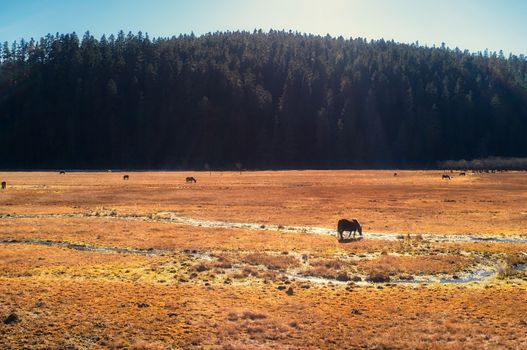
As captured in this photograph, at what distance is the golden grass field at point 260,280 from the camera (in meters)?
18.2

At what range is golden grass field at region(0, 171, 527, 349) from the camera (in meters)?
18.2

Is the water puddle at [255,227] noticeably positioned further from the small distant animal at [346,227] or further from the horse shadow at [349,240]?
the horse shadow at [349,240]

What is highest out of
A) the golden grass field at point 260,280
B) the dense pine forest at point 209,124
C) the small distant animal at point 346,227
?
the dense pine forest at point 209,124

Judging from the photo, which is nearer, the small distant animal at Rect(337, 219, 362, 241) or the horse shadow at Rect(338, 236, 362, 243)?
the horse shadow at Rect(338, 236, 362, 243)

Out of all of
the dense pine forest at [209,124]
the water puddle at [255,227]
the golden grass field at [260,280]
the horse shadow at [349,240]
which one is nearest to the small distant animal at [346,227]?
the horse shadow at [349,240]

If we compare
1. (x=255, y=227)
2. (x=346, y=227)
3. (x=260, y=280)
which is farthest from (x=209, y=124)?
(x=260, y=280)

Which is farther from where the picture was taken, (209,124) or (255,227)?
(209,124)

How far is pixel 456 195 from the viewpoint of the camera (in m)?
74.1

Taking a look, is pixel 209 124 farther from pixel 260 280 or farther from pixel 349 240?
pixel 260 280

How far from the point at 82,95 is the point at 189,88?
4215 centimetres

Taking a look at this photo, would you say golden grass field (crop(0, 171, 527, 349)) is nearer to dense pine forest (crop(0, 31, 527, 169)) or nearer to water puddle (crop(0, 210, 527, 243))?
water puddle (crop(0, 210, 527, 243))

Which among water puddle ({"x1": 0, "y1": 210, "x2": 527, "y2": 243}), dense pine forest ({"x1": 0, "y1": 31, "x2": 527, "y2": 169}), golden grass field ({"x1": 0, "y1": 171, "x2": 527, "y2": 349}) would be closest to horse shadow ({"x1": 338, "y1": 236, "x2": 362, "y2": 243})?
golden grass field ({"x1": 0, "y1": 171, "x2": 527, "y2": 349})

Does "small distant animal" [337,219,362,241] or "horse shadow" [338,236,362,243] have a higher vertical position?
"small distant animal" [337,219,362,241]

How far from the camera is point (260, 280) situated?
26000 millimetres
